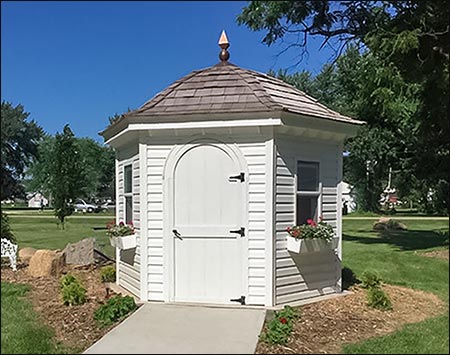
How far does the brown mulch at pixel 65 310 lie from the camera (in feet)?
17.7

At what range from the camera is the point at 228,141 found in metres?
6.44

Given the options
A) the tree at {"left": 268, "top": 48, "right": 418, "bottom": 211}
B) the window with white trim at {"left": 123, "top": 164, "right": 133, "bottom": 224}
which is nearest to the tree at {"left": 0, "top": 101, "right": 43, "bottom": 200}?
the window with white trim at {"left": 123, "top": 164, "right": 133, "bottom": 224}

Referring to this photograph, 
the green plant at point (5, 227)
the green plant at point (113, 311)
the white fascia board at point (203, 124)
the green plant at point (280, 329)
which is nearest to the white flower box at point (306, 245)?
the green plant at point (280, 329)

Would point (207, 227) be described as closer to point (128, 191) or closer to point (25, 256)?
point (128, 191)

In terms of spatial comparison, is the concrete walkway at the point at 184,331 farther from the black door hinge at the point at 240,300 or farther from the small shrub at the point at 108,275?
the small shrub at the point at 108,275

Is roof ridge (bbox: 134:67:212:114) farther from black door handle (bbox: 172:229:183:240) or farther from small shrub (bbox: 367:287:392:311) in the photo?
small shrub (bbox: 367:287:392:311)

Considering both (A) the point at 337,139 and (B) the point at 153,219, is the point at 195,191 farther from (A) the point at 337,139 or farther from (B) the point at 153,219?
(A) the point at 337,139

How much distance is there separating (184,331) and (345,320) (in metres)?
2.23

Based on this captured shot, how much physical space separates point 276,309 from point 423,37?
4394mm

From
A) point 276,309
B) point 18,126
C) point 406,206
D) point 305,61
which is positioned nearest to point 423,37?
point 305,61

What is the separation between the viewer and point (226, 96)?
6648 mm

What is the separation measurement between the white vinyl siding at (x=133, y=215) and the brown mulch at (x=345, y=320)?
8.69ft

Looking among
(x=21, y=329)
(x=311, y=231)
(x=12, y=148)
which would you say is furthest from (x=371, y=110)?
(x=21, y=329)

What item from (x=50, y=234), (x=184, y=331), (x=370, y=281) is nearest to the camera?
(x=184, y=331)
